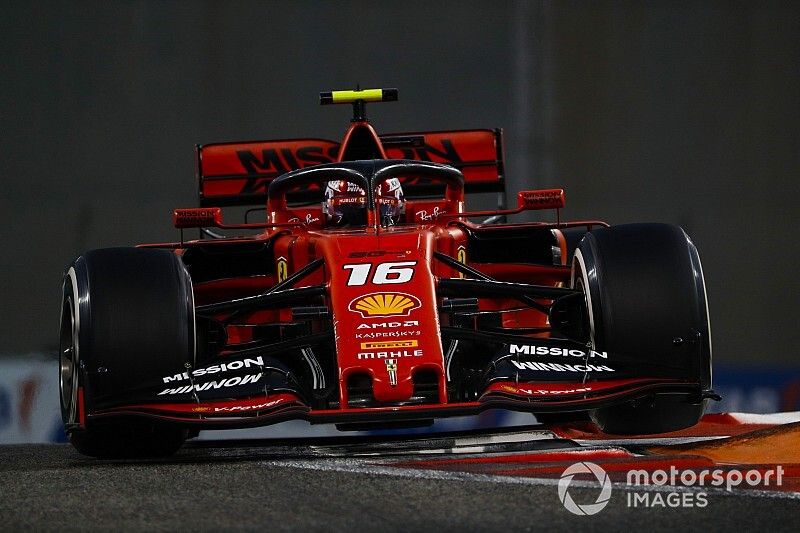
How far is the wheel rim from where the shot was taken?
595cm

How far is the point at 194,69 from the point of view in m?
10.8

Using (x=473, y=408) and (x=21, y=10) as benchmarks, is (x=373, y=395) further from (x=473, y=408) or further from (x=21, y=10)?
(x=21, y=10)

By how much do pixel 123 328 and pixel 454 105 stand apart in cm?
559

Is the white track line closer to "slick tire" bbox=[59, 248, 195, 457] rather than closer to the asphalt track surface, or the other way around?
the asphalt track surface

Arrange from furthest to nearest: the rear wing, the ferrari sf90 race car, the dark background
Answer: the dark background, the rear wing, the ferrari sf90 race car

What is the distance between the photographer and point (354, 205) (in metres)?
7.66

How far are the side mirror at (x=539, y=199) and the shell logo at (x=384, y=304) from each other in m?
0.96

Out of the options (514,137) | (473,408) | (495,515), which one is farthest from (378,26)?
(495,515)

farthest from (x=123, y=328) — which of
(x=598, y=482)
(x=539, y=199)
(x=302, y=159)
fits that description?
(x=302, y=159)

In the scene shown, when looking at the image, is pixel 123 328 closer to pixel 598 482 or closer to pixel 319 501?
pixel 319 501

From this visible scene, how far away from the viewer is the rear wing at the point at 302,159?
8.93m

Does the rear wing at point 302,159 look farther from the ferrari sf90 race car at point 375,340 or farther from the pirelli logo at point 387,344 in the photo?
the pirelli logo at point 387,344

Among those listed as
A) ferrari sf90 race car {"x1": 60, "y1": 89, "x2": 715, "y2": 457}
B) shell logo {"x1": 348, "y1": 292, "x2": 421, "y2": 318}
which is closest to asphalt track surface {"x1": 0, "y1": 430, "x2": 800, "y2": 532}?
ferrari sf90 race car {"x1": 60, "y1": 89, "x2": 715, "y2": 457}

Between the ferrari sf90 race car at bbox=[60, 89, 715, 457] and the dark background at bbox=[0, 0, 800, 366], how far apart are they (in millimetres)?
3582
